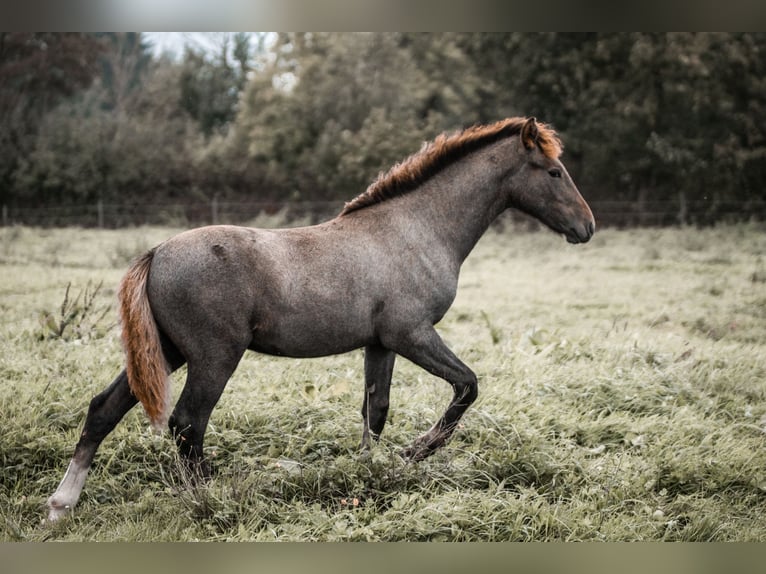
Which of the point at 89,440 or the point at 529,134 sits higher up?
the point at 529,134

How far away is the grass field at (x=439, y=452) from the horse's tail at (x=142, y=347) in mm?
355

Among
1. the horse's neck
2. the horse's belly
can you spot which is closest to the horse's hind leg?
the horse's belly

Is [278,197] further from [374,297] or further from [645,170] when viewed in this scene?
[374,297]

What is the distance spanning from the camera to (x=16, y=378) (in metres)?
3.78

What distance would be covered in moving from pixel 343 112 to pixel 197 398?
982 centimetres

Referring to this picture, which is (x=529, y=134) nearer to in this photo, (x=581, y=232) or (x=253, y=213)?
(x=581, y=232)

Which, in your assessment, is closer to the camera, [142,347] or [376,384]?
[142,347]

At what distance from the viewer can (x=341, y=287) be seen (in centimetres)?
298

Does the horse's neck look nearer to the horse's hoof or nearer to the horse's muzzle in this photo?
the horse's muzzle

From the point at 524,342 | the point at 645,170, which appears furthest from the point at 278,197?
the point at 524,342

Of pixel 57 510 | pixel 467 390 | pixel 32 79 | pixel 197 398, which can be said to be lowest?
pixel 57 510

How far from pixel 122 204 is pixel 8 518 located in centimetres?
881

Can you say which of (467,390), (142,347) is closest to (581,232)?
(467,390)

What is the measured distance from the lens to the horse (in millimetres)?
2812
